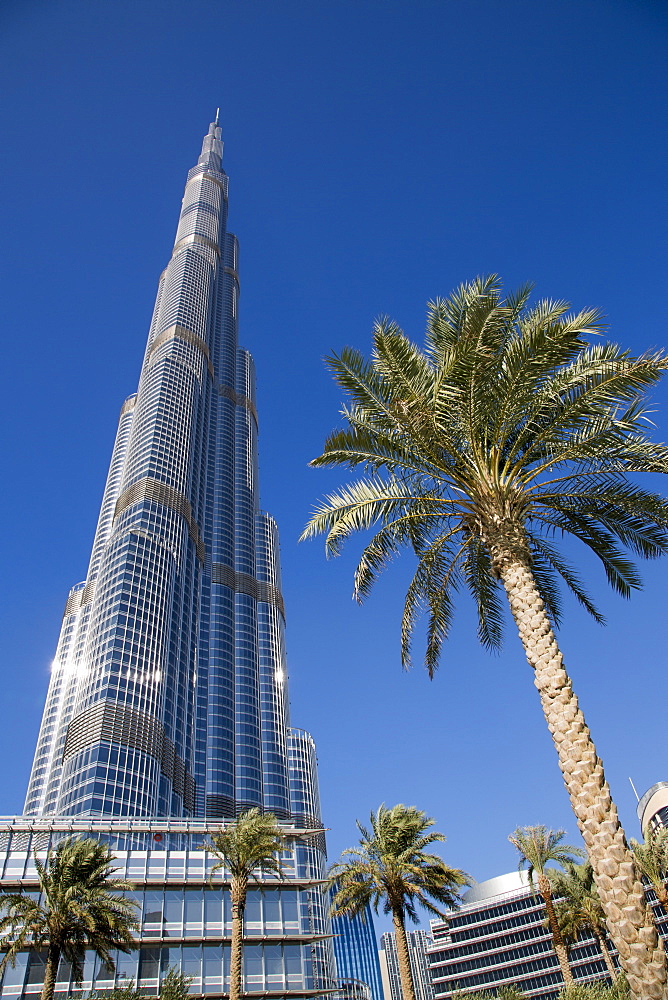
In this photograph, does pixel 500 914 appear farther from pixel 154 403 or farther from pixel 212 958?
pixel 154 403

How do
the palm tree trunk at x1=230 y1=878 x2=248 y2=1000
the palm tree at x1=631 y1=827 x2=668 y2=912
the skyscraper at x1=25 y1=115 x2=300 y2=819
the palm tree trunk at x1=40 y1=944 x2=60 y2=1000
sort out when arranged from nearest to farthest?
the palm tree trunk at x1=40 y1=944 x2=60 y2=1000 → the palm tree trunk at x1=230 y1=878 x2=248 y2=1000 → the palm tree at x1=631 y1=827 x2=668 y2=912 → the skyscraper at x1=25 y1=115 x2=300 y2=819

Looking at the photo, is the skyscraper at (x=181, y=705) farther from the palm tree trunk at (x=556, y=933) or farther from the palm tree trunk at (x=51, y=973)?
the palm tree trunk at (x=51, y=973)

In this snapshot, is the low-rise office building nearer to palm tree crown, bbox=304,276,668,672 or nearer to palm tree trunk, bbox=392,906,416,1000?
palm tree trunk, bbox=392,906,416,1000

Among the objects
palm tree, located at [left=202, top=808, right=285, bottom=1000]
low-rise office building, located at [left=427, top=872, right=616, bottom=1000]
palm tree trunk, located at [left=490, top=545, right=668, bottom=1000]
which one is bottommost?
palm tree trunk, located at [left=490, top=545, right=668, bottom=1000]

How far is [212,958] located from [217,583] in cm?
10817

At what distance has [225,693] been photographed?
434 ft

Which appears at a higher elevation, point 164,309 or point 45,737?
point 164,309

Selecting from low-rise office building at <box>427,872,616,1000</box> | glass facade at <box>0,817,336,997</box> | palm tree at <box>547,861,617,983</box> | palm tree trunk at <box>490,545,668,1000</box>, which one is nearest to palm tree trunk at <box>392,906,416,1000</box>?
glass facade at <box>0,817,336,997</box>

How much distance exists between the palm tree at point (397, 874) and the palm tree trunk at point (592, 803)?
790 inches

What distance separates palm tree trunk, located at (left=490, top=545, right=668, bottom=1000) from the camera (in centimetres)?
848

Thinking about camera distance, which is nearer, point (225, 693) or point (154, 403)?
point (225, 693)

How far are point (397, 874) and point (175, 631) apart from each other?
A: 98.5 meters

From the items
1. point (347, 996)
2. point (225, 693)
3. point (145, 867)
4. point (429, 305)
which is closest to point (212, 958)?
point (145, 867)

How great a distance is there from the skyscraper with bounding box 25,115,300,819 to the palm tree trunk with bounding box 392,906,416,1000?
7136 centimetres
